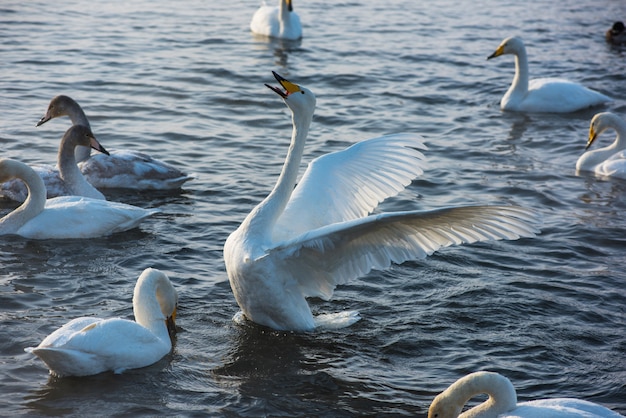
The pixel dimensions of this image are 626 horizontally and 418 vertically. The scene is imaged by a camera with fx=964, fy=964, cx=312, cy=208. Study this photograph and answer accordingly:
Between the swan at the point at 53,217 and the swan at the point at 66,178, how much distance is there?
0.82 meters

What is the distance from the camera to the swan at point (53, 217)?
9234 millimetres

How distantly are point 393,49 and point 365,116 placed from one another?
14.5 ft

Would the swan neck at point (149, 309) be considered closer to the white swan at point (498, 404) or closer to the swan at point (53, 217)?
the white swan at point (498, 404)

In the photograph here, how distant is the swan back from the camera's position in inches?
227

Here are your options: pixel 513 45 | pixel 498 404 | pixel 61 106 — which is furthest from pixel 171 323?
pixel 513 45

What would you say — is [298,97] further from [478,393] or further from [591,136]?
[591,136]

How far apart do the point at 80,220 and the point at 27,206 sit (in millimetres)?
526

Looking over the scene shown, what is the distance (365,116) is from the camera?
14.0 metres

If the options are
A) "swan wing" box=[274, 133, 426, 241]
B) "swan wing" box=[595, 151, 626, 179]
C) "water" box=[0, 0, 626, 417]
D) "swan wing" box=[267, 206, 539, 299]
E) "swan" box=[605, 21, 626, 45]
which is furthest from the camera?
"swan" box=[605, 21, 626, 45]

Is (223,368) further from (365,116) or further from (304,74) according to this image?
(304,74)

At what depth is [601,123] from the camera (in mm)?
12469

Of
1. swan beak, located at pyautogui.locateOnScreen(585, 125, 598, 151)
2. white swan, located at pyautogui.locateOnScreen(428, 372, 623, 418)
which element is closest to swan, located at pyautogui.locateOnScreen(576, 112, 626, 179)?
swan beak, located at pyautogui.locateOnScreen(585, 125, 598, 151)

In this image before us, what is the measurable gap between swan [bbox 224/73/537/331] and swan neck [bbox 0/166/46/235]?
2725 millimetres

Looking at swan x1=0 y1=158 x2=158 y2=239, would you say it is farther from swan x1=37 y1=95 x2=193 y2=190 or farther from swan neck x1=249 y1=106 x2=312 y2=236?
swan neck x1=249 y1=106 x2=312 y2=236
